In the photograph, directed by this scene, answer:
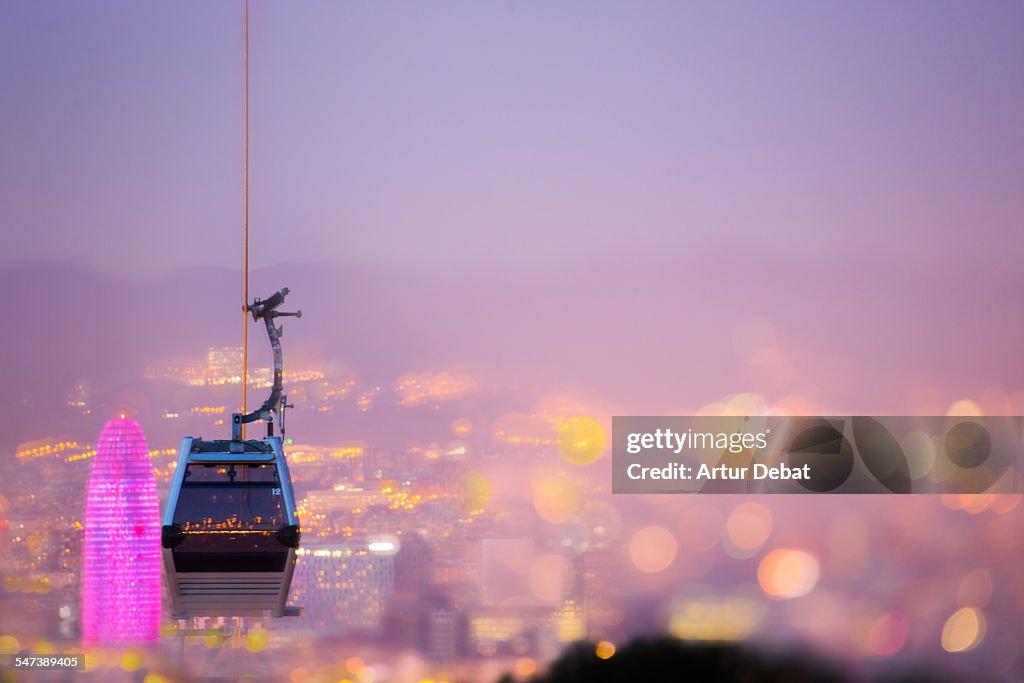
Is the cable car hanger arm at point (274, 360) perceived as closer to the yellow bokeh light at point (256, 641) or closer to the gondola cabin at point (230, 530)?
the gondola cabin at point (230, 530)

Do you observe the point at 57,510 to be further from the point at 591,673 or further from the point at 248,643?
the point at 591,673

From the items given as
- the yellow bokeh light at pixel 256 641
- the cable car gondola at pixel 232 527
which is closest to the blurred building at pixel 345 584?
the yellow bokeh light at pixel 256 641

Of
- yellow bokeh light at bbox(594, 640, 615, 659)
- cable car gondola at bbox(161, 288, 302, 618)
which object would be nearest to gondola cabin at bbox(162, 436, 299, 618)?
cable car gondola at bbox(161, 288, 302, 618)

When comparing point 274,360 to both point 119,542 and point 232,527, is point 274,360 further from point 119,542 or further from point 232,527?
point 119,542

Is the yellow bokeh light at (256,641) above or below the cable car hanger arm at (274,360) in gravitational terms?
below

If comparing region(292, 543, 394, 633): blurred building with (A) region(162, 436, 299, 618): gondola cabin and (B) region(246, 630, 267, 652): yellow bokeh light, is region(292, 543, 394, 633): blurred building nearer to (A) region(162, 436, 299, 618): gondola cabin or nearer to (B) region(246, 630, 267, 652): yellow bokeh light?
(B) region(246, 630, 267, 652): yellow bokeh light
